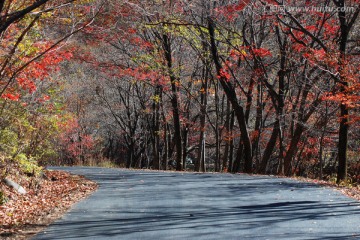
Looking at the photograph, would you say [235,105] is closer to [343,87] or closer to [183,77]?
[343,87]

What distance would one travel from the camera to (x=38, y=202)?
12125 millimetres

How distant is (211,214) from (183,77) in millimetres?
20967

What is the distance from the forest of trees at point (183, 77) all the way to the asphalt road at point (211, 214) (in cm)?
342

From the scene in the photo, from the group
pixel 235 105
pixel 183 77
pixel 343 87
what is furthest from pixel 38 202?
pixel 183 77

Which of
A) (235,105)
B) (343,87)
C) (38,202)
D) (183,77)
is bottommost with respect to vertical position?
(38,202)

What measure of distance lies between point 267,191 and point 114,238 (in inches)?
236

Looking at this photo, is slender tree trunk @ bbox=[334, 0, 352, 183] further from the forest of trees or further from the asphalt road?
the asphalt road

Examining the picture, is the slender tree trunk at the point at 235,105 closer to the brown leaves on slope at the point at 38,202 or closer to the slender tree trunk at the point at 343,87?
the slender tree trunk at the point at 343,87

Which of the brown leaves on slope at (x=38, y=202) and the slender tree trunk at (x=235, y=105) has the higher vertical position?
the slender tree trunk at (x=235, y=105)

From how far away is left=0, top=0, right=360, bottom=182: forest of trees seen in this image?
1402 cm

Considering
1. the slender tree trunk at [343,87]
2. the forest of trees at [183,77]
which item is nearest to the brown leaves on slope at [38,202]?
the forest of trees at [183,77]

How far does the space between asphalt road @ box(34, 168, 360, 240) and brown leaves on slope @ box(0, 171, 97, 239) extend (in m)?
0.38

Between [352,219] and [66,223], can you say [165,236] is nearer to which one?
[66,223]

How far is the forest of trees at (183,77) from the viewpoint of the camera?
46.0ft
